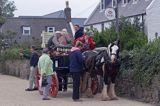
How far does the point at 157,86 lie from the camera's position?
14680 mm

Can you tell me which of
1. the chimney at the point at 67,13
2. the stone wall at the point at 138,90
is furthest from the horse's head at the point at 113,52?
the chimney at the point at 67,13

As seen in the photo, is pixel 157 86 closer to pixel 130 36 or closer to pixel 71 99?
pixel 71 99

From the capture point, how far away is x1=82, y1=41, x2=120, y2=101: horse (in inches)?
620

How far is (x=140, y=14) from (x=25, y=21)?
94.6 ft

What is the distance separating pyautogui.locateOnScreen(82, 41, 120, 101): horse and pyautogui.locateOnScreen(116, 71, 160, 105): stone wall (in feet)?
1.90

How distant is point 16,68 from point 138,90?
1894 cm

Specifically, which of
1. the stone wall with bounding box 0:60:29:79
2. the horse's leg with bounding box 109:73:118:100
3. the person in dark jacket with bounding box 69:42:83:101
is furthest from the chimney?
the horse's leg with bounding box 109:73:118:100

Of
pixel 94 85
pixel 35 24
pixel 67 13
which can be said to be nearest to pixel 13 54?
pixel 67 13

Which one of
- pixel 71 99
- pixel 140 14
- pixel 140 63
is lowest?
pixel 71 99

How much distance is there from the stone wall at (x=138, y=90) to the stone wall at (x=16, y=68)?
13.8 m

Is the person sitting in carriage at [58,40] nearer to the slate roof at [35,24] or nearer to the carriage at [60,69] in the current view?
the carriage at [60,69]

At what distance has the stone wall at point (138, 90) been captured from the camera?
14.8 metres

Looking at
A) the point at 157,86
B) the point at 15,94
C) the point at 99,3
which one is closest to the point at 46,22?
the point at 99,3

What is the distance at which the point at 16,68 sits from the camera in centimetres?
3388
